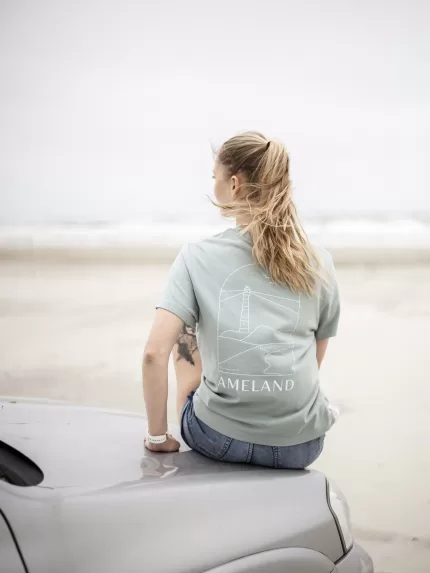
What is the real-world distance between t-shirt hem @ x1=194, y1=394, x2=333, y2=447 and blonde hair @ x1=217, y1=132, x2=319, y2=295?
0.36 m

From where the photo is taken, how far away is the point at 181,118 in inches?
849

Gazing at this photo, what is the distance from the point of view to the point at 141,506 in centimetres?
121

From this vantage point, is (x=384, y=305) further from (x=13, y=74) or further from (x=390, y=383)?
(x=13, y=74)

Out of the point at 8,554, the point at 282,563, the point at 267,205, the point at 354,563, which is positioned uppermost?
the point at 267,205

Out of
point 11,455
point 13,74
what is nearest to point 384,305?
point 11,455

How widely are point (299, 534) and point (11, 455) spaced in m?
0.60

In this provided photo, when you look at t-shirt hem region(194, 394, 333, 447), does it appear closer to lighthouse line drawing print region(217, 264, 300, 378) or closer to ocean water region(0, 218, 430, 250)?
lighthouse line drawing print region(217, 264, 300, 378)

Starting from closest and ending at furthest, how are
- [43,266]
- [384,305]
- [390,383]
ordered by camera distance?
[390,383] < [384,305] < [43,266]

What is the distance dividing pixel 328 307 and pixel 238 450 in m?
0.46

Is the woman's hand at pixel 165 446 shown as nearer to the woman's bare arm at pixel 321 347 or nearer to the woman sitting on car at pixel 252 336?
the woman sitting on car at pixel 252 336

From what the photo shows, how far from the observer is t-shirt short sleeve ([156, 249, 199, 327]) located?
64.2 inches

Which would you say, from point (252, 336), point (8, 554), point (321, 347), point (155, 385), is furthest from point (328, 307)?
point (8, 554)

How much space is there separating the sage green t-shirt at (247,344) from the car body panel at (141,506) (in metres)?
0.13

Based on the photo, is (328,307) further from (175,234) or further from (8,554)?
(175,234)
